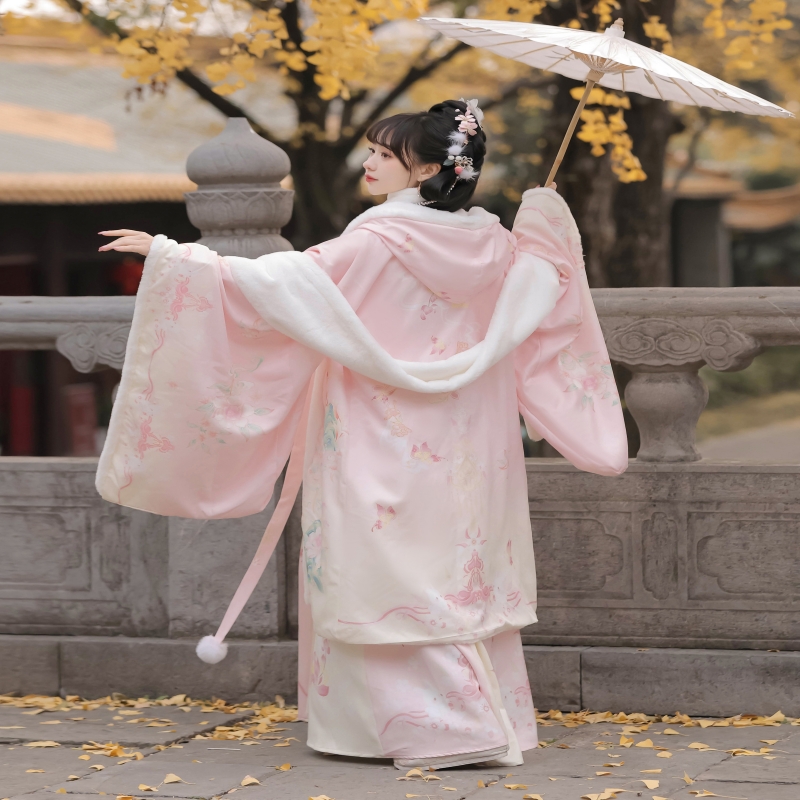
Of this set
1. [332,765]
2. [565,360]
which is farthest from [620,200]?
[332,765]

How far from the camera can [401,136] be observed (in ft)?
12.2

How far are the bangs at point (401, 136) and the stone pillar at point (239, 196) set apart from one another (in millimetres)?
800

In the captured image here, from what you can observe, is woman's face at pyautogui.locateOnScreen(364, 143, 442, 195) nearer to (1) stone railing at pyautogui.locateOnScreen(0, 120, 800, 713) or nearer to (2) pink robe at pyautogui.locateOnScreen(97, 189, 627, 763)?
(2) pink robe at pyautogui.locateOnScreen(97, 189, 627, 763)

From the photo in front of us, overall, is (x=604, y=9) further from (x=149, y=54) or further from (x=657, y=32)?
(x=149, y=54)

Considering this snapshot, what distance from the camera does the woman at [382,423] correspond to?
3629 millimetres

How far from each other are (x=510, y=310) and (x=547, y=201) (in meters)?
0.39

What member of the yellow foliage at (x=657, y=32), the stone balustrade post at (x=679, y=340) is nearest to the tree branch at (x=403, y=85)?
the yellow foliage at (x=657, y=32)

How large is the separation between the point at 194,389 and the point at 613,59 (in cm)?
141

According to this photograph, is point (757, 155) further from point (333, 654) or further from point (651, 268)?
point (333, 654)

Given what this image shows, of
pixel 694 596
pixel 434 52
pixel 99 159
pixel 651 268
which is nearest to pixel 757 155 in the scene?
pixel 434 52

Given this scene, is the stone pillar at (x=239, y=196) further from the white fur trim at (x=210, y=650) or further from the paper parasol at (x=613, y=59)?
the white fur trim at (x=210, y=650)

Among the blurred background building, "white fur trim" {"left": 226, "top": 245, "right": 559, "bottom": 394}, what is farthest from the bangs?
the blurred background building

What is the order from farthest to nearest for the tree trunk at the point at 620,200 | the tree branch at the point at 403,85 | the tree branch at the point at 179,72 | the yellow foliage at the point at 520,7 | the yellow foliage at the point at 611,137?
the tree branch at the point at 403,85, the tree branch at the point at 179,72, the tree trunk at the point at 620,200, the yellow foliage at the point at 611,137, the yellow foliage at the point at 520,7

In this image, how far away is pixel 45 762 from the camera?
3766 mm
